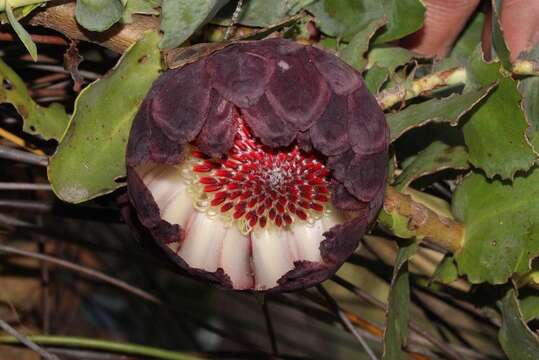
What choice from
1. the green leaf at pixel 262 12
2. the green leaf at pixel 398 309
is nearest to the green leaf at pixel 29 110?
the green leaf at pixel 262 12

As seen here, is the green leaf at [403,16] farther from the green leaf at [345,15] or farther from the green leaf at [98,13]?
the green leaf at [98,13]

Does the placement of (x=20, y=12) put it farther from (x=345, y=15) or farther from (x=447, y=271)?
(x=447, y=271)

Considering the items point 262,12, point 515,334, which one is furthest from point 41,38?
point 515,334

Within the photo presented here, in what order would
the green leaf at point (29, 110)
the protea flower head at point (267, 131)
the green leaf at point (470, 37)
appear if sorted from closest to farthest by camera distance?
the protea flower head at point (267, 131), the green leaf at point (29, 110), the green leaf at point (470, 37)

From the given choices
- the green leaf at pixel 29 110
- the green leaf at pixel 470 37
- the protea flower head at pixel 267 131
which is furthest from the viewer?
the green leaf at pixel 470 37

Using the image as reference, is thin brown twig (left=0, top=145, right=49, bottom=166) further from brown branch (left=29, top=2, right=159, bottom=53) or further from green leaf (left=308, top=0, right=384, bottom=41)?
green leaf (left=308, top=0, right=384, bottom=41)

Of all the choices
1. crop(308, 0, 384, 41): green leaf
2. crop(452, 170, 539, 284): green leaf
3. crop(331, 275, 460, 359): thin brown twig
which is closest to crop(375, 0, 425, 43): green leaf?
crop(308, 0, 384, 41): green leaf
